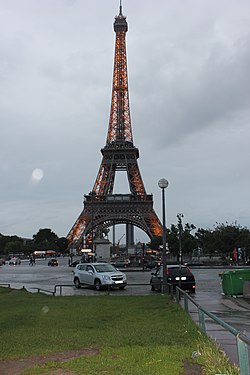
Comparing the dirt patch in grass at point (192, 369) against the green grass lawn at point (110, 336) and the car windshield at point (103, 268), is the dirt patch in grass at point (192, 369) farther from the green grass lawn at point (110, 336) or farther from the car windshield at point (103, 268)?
the car windshield at point (103, 268)

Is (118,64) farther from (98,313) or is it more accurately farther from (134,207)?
(98,313)

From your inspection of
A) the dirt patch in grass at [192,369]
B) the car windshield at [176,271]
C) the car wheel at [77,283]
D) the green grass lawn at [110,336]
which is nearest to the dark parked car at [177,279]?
the car windshield at [176,271]

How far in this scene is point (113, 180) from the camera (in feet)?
295

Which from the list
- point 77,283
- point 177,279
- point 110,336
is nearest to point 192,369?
point 110,336

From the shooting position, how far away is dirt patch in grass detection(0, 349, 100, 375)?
6.57 m

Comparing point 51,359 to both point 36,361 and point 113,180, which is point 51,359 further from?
point 113,180

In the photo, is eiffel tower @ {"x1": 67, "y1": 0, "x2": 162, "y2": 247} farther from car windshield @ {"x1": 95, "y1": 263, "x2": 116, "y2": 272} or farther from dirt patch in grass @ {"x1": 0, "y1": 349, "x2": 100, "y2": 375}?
dirt patch in grass @ {"x1": 0, "y1": 349, "x2": 100, "y2": 375}

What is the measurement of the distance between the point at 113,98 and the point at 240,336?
86.9m

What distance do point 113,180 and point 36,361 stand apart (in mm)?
82876

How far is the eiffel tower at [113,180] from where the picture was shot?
264ft

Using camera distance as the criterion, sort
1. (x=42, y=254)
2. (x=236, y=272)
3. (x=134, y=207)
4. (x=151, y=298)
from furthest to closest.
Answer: (x=42, y=254), (x=134, y=207), (x=236, y=272), (x=151, y=298)

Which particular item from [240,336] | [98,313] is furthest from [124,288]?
[240,336]

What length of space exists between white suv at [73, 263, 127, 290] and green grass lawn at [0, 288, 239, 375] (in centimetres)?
783

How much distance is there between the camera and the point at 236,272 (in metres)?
19.4
